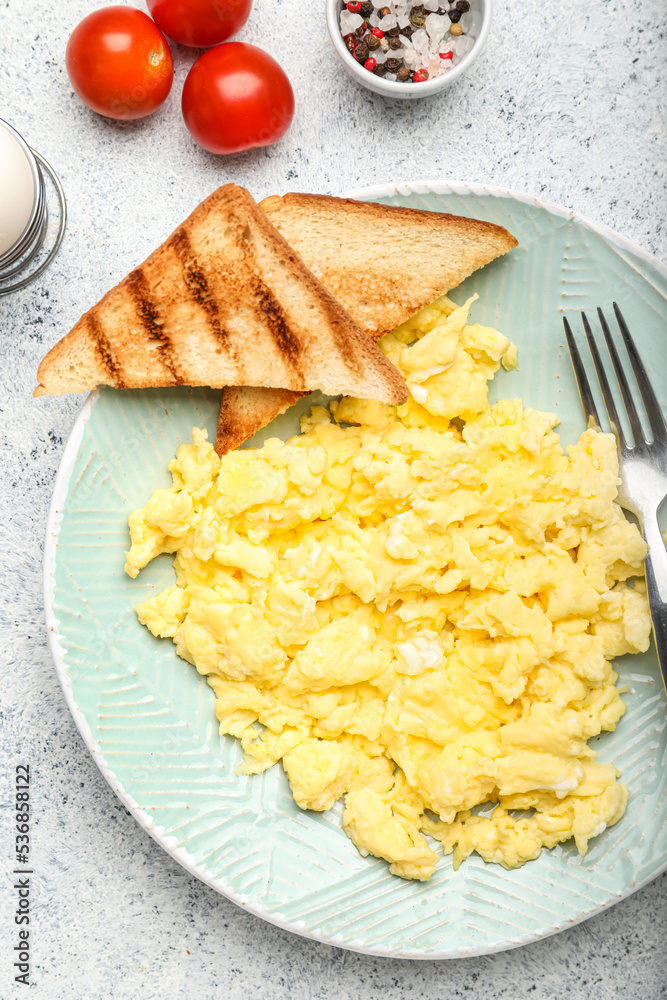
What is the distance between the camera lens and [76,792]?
2123 mm

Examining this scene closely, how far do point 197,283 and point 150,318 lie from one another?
0.49ft

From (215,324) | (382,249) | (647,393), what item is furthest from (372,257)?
(647,393)

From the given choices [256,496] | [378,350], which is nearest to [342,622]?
[256,496]

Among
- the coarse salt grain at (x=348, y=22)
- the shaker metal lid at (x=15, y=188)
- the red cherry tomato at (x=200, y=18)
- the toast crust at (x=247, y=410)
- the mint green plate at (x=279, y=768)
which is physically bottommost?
the mint green plate at (x=279, y=768)

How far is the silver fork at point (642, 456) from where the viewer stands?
6.23 ft

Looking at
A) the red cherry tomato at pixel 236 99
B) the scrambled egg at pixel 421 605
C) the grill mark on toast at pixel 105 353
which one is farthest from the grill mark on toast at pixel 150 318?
the red cherry tomato at pixel 236 99

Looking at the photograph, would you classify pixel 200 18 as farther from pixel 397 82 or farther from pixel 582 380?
pixel 582 380

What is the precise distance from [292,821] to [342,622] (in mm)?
575

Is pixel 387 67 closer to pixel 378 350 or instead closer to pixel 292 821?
pixel 378 350

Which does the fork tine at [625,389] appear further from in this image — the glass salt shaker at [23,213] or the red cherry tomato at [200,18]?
the glass salt shaker at [23,213]

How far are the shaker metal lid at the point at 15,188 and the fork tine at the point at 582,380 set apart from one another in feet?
4.84

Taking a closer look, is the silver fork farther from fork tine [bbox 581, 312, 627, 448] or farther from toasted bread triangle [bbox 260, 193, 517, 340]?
toasted bread triangle [bbox 260, 193, 517, 340]

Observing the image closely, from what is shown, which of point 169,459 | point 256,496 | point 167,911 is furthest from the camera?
point 167,911

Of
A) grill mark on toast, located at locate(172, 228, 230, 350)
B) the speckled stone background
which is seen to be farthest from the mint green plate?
the speckled stone background
